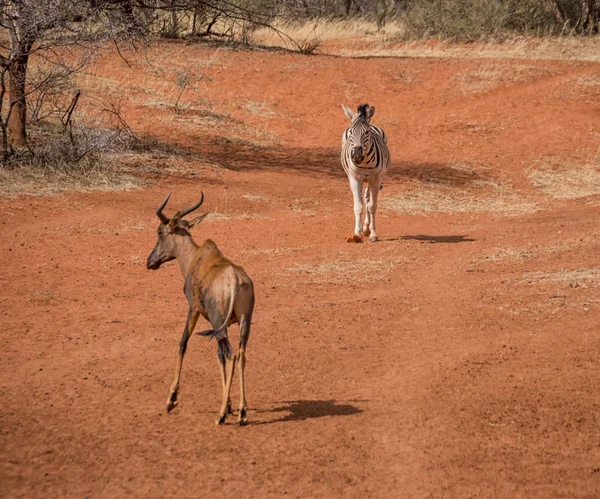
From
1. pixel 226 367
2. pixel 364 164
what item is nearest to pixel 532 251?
pixel 364 164

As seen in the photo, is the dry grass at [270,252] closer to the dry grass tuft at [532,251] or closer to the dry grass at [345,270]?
the dry grass at [345,270]

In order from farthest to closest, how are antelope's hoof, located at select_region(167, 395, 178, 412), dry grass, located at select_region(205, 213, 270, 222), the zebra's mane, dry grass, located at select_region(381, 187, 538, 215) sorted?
dry grass, located at select_region(381, 187, 538, 215) < dry grass, located at select_region(205, 213, 270, 222) < the zebra's mane < antelope's hoof, located at select_region(167, 395, 178, 412)

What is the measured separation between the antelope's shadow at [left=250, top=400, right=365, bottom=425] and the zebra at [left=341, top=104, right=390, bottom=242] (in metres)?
7.11

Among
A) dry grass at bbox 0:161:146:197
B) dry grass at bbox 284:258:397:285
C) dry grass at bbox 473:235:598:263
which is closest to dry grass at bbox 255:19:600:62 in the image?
dry grass at bbox 0:161:146:197

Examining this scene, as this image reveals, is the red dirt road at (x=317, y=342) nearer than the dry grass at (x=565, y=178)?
Yes

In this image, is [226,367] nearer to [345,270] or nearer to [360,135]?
[345,270]

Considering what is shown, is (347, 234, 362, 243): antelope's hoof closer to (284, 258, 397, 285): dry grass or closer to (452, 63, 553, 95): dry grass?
(284, 258, 397, 285): dry grass

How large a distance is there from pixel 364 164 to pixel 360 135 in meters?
0.47

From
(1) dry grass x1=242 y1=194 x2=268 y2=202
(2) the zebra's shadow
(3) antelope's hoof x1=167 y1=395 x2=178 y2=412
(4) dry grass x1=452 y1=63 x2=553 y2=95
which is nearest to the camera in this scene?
(3) antelope's hoof x1=167 y1=395 x2=178 y2=412

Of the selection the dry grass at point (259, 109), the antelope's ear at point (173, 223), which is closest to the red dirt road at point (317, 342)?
the antelope's ear at point (173, 223)

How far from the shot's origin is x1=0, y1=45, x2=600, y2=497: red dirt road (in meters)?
6.23

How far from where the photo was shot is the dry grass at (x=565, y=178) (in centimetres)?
2059

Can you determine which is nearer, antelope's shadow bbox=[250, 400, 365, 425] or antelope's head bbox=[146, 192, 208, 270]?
antelope's shadow bbox=[250, 400, 365, 425]

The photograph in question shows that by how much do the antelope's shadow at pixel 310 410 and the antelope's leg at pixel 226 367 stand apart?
0.29m
